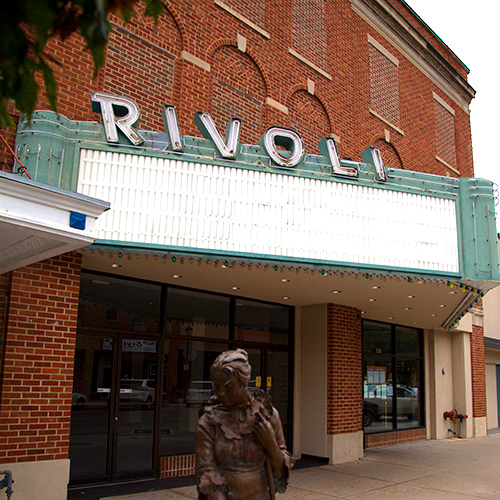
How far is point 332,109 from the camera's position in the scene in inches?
532

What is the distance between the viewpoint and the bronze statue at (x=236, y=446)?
12.9 feet

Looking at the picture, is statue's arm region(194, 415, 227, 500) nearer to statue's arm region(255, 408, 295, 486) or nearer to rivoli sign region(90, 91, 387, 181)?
statue's arm region(255, 408, 295, 486)

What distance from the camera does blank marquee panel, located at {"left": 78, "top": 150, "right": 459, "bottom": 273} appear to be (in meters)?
7.59

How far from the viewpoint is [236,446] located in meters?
3.99

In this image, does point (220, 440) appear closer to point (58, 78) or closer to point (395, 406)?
point (58, 78)

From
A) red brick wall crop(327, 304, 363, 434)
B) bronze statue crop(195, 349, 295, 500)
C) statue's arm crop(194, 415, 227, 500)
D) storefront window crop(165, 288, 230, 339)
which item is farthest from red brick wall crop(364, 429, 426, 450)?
statue's arm crop(194, 415, 227, 500)

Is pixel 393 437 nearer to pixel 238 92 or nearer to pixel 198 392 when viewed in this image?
pixel 198 392

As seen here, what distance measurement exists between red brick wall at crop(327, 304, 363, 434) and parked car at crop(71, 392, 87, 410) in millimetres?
5623

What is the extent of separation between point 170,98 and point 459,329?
12472 millimetres

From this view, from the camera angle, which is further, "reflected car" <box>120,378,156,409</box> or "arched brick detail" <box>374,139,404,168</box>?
"arched brick detail" <box>374,139,404,168</box>

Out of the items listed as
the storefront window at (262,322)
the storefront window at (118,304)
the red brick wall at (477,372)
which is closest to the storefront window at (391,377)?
the red brick wall at (477,372)

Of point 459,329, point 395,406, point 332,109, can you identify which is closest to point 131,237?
point 332,109

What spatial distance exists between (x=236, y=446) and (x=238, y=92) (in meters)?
8.89

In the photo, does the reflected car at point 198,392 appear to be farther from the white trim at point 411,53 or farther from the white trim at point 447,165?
the white trim at point 447,165
